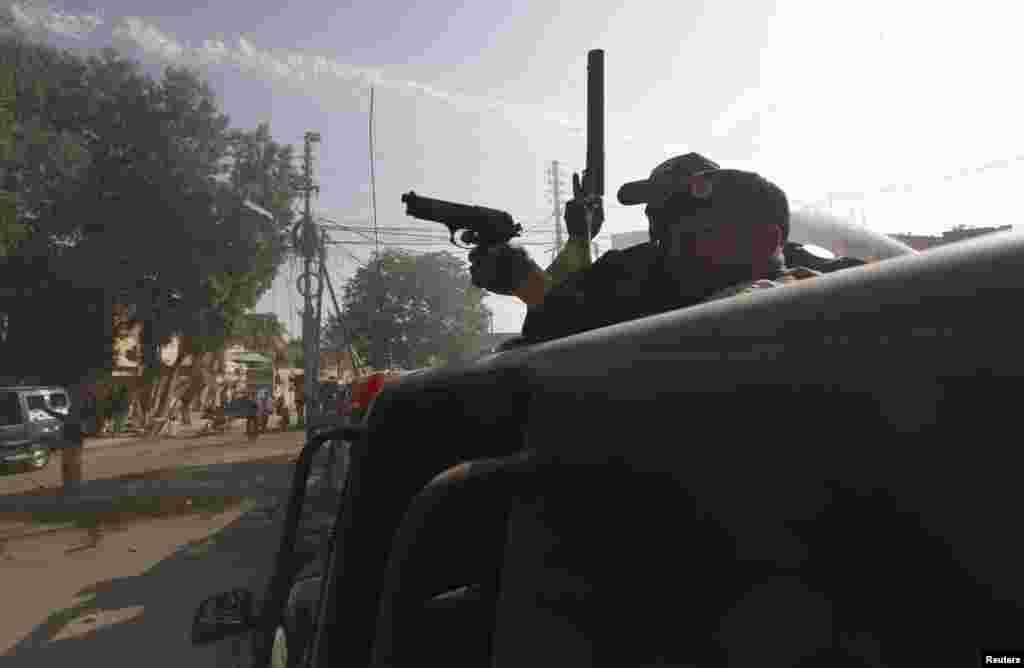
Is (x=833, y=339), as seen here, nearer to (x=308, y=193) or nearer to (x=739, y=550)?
(x=739, y=550)

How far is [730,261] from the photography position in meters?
A: 1.46

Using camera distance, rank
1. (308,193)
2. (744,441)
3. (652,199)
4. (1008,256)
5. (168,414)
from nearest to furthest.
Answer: (1008,256) → (744,441) → (652,199) → (308,193) → (168,414)

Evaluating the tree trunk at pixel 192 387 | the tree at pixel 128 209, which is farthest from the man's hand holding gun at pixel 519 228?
the tree trunk at pixel 192 387

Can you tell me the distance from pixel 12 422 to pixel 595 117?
15677mm

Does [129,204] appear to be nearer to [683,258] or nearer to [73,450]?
[73,450]

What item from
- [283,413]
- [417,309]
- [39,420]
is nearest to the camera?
[39,420]

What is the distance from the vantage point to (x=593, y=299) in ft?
5.12

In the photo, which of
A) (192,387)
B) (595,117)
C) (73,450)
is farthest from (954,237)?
(192,387)

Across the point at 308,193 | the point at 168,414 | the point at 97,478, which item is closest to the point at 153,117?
the point at 308,193

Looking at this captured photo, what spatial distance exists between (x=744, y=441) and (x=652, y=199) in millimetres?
1331

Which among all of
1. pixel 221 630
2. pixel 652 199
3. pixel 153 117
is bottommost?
pixel 221 630

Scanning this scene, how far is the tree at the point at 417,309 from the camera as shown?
34.2 meters

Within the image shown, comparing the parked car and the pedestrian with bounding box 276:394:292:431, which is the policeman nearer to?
the parked car

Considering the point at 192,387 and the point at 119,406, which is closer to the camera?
the point at 119,406
